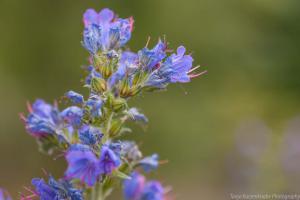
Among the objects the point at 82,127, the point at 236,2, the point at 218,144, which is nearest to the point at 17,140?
the point at 218,144

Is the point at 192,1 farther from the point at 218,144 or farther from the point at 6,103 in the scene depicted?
the point at 6,103

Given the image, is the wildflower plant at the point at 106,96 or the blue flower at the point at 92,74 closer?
the wildflower plant at the point at 106,96

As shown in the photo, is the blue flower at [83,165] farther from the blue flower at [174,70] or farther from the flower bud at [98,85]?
the blue flower at [174,70]

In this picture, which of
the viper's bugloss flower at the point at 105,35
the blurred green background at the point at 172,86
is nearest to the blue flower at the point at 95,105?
the viper's bugloss flower at the point at 105,35

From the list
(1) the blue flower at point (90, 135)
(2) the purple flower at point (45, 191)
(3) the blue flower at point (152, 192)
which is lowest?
(2) the purple flower at point (45, 191)

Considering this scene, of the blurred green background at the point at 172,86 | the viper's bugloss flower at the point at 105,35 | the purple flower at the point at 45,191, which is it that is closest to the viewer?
the purple flower at the point at 45,191

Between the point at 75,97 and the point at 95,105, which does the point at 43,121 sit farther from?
the point at 95,105

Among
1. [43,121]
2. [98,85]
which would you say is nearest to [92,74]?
[98,85]
